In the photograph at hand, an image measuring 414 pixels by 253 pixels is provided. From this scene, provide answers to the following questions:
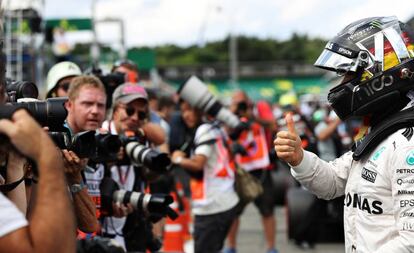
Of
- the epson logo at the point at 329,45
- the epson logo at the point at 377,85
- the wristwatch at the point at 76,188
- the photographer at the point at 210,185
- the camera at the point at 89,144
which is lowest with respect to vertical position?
the photographer at the point at 210,185

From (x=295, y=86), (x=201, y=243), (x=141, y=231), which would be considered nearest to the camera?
(x=141, y=231)

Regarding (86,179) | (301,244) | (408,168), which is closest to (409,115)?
(408,168)

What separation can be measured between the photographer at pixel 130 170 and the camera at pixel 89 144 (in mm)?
900

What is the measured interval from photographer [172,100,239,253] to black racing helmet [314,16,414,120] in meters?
3.62

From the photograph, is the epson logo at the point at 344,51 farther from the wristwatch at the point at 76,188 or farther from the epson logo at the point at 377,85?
the wristwatch at the point at 76,188

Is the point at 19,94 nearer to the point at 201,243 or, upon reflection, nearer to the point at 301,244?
the point at 201,243

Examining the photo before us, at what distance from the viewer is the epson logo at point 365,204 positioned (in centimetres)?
298

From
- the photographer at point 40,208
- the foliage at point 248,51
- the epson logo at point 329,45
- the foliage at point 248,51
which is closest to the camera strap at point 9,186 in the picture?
the photographer at point 40,208

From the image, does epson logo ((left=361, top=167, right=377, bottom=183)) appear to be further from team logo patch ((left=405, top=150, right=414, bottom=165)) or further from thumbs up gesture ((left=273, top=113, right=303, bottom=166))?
thumbs up gesture ((left=273, top=113, right=303, bottom=166))

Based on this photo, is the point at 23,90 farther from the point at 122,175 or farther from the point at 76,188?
the point at 122,175

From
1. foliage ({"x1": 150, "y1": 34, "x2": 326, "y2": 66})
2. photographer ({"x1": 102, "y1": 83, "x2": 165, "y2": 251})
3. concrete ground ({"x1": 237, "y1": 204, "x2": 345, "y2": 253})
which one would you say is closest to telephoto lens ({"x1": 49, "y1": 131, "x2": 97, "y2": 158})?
photographer ({"x1": 102, "y1": 83, "x2": 165, "y2": 251})

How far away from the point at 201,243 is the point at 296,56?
313ft

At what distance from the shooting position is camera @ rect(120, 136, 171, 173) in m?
4.68

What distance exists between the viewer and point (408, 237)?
2.79m
